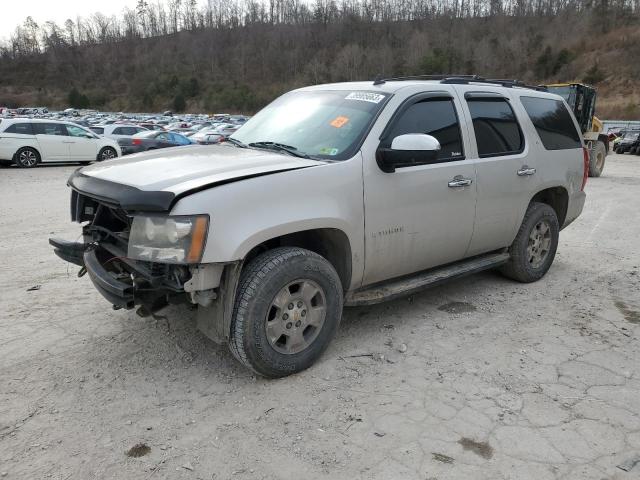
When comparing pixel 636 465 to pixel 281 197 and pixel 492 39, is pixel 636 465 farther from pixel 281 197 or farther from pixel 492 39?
pixel 492 39

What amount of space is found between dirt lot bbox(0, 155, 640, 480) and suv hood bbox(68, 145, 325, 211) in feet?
3.88

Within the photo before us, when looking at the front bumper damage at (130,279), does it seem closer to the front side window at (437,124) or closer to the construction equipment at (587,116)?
the front side window at (437,124)

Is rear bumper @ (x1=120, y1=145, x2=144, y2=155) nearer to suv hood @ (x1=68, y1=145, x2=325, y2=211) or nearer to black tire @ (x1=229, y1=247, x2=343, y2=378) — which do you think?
suv hood @ (x1=68, y1=145, x2=325, y2=211)

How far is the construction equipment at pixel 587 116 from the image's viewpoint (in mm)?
18109

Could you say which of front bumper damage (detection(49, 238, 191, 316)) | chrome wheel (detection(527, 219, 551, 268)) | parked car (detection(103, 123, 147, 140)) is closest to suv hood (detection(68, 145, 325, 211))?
front bumper damage (detection(49, 238, 191, 316))

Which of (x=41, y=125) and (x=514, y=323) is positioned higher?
(x=41, y=125)

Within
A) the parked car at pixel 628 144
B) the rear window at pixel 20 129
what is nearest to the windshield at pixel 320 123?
the rear window at pixel 20 129

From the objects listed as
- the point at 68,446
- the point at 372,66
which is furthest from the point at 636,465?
the point at 372,66

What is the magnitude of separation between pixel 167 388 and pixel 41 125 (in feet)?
57.4

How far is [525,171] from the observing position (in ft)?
16.0

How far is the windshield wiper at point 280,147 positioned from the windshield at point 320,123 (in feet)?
0.07

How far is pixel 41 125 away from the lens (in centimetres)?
1783

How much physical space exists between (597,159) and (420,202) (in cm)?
1732

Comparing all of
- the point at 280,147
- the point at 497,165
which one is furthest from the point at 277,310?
the point at 497,165
